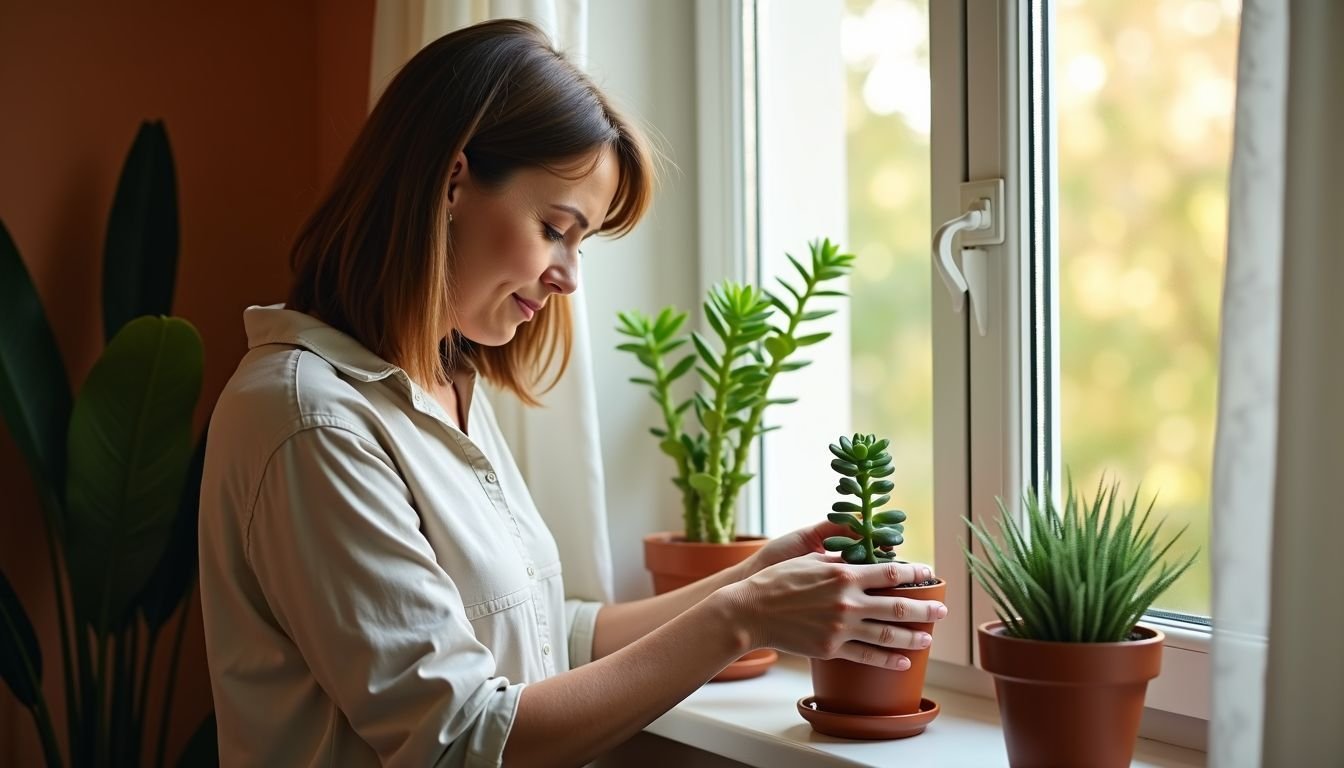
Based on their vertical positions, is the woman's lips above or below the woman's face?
below

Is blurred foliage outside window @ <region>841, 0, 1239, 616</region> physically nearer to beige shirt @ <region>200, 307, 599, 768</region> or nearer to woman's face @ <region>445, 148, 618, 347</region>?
woman's face @ <region>445, 148, 618, 347</region>

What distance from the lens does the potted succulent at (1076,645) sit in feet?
3.51

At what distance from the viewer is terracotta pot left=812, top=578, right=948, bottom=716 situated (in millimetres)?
1292

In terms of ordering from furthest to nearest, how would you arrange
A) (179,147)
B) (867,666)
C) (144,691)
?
(179,147) → (144,691) → (867,666)

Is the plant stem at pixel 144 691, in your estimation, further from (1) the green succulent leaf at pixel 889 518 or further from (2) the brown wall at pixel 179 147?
(1) the green succulent leaf at pixel 889 518

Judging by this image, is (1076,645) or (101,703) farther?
(101,703)

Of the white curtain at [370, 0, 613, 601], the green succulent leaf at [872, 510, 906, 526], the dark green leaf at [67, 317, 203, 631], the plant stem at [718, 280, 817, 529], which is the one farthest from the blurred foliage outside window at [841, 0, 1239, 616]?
the dark green leaf at [67, 317, 203, 631]

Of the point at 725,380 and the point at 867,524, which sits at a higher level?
the point at 725,380

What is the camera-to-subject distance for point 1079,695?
3.51ft

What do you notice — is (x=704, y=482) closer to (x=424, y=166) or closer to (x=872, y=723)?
(x=872, y=723)

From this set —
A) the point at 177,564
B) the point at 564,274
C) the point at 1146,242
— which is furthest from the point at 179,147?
the point at 1146,242

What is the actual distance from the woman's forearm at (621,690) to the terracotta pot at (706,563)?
424 millimetres

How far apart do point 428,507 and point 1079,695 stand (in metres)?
0.67

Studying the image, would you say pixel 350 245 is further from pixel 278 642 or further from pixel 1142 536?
pixel 1142 536
